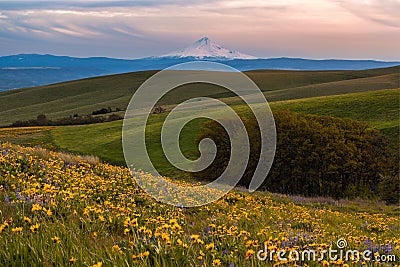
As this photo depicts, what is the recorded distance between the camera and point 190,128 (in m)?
66.2

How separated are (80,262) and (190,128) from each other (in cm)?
6234

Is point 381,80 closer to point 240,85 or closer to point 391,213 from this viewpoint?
point 240,85

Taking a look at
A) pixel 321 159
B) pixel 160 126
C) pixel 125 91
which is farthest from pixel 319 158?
pixel 125 91

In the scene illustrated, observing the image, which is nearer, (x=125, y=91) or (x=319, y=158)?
(x=319, y=158)

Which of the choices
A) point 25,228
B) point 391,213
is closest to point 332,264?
point 25,228

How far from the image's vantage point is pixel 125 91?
158 m

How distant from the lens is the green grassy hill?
373 feet

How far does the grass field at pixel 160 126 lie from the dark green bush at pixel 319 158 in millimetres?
9054

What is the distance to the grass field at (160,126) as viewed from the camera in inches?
2130

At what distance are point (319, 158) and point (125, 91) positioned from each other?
127 m
